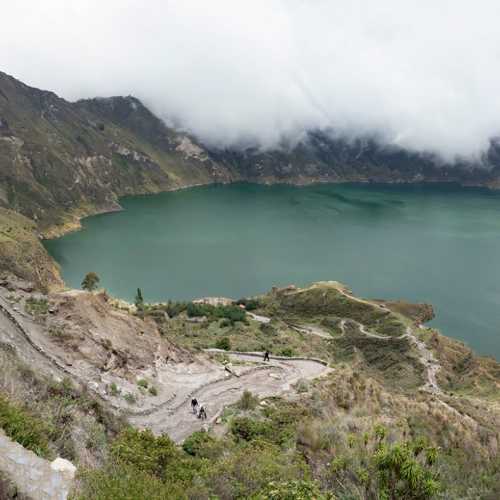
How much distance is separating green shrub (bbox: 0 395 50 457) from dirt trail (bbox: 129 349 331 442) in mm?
13772

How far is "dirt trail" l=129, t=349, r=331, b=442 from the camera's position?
27344mm

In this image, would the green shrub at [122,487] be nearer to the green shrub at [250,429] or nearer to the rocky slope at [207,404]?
the rocky slope at [207,404]

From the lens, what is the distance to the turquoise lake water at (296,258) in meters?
108

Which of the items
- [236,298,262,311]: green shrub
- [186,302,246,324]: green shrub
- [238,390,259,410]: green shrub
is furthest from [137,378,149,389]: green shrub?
[236,298,262,311]: green shrub

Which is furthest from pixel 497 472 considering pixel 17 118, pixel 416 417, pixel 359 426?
pixel 17 118

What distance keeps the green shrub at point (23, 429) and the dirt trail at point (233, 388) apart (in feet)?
45.2

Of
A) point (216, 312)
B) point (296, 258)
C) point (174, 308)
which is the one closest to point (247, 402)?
point (216, 312)

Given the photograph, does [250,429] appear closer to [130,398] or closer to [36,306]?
[130,398]

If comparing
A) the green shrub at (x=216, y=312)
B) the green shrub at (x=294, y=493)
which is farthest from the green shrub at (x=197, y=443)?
the green shrub at (x=216, y=312)

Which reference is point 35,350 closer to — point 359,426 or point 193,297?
point 359,426

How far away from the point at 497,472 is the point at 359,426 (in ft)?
21.4

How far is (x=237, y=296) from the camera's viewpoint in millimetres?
107938

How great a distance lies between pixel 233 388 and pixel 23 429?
23665 mm

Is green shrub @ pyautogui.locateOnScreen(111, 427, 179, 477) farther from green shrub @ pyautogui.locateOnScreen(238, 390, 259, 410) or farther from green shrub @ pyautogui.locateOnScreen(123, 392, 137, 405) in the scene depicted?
green shrub @ pyautogui.locateOnScreen(238, 390, 259, 410)
